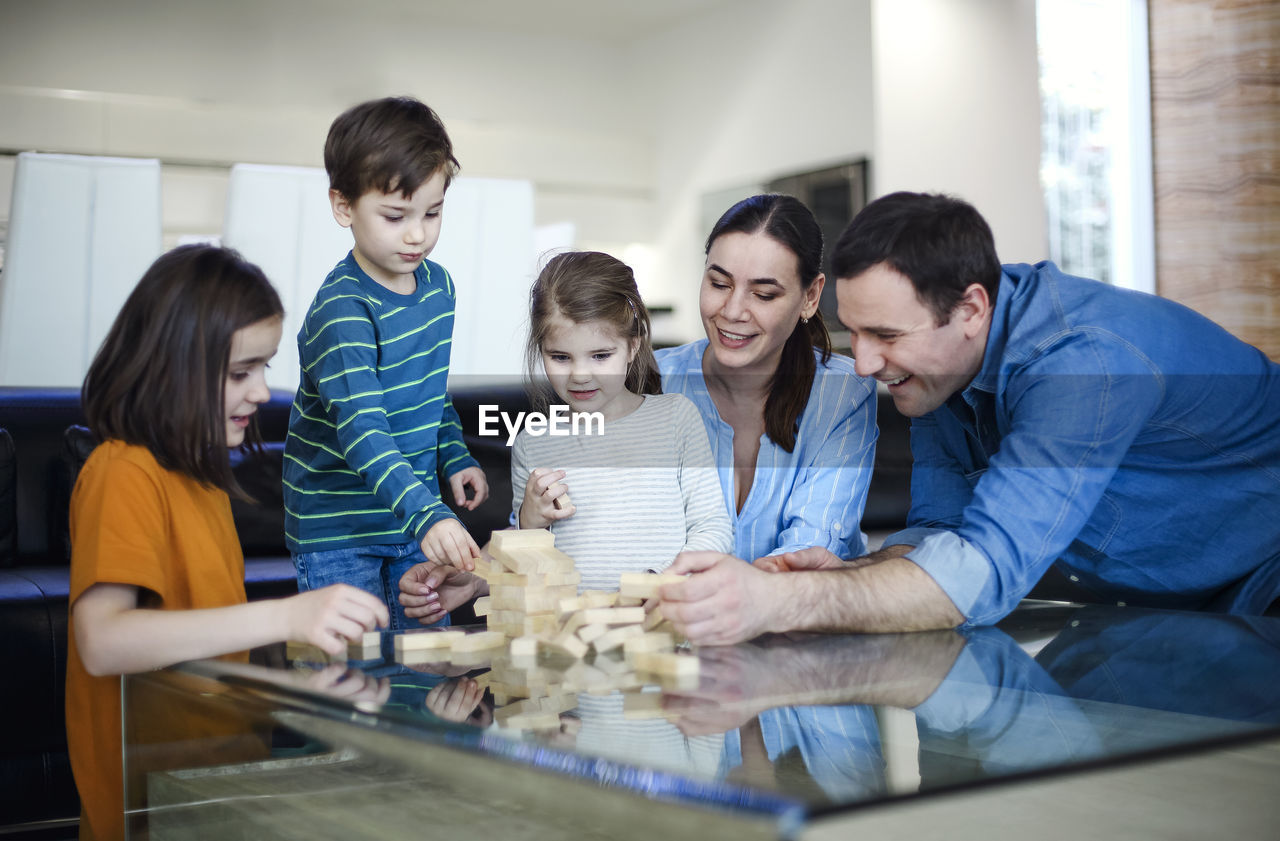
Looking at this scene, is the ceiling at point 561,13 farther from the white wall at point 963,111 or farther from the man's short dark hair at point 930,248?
the man's short dark hair at point 930,248

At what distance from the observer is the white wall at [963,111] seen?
5250mm

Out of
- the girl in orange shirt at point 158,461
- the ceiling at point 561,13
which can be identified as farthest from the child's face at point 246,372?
the ceiling at point 561,13

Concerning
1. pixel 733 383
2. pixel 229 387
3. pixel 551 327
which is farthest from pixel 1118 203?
pixel 229 387

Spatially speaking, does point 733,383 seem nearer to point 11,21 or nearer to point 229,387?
point 229,387

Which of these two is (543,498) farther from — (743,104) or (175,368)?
(743,104)

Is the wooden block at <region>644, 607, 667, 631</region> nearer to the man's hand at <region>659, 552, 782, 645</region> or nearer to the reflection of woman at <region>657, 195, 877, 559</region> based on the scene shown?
the man's hand at <region>659, 552, 782, 645</region>

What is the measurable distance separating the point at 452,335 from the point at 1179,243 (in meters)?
4.58

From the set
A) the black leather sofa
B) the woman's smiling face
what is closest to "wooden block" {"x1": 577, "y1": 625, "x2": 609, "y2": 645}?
the woman's smiling face

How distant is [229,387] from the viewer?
116 cm

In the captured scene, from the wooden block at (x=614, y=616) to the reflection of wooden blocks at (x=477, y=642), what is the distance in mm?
91

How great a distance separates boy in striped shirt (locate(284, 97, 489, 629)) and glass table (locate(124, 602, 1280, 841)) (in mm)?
392

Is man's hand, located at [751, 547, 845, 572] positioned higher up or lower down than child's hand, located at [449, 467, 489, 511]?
lower down

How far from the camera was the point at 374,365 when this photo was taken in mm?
1384

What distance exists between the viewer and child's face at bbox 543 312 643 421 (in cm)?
146
